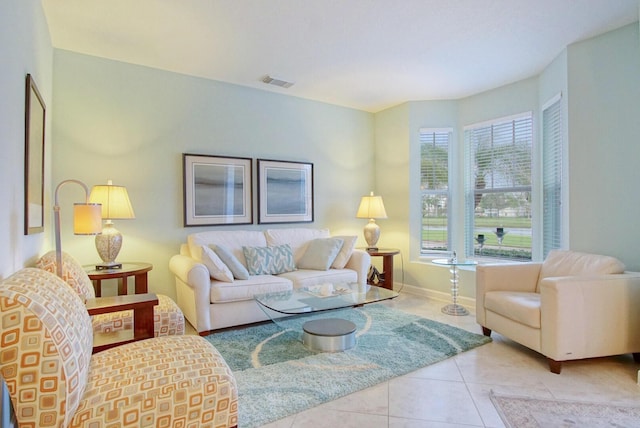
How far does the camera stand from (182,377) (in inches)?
57.3

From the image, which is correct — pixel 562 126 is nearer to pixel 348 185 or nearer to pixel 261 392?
pixel 348 185

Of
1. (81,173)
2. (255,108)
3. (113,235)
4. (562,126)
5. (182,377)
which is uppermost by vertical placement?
(255,108)

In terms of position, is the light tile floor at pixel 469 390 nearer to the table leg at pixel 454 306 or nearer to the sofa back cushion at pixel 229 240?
the table leg at pixel 454 306

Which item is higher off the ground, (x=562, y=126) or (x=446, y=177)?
(x=562, y=126)

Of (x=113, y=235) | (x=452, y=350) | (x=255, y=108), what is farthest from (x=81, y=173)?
(x=452, y=350)

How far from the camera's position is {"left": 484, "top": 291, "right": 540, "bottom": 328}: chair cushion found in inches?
102

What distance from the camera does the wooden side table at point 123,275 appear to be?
297 centimetres

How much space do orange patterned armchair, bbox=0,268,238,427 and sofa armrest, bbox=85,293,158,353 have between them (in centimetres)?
33

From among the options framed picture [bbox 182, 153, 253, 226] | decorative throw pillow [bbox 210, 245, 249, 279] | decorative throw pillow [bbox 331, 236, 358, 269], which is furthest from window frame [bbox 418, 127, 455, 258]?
decorative throw pillow [bbox 210, 245, 249, 279]

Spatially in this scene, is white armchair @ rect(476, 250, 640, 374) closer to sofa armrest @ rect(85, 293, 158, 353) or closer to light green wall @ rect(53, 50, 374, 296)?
sofa armrest @ rect(85, 293, 158, 353)

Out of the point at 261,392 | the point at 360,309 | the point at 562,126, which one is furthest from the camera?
the point at 360,309

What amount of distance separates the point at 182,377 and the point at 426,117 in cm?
443

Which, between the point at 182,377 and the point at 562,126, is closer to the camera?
the point at 182,377

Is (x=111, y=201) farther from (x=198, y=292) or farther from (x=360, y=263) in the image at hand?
(x=360, y=263)
